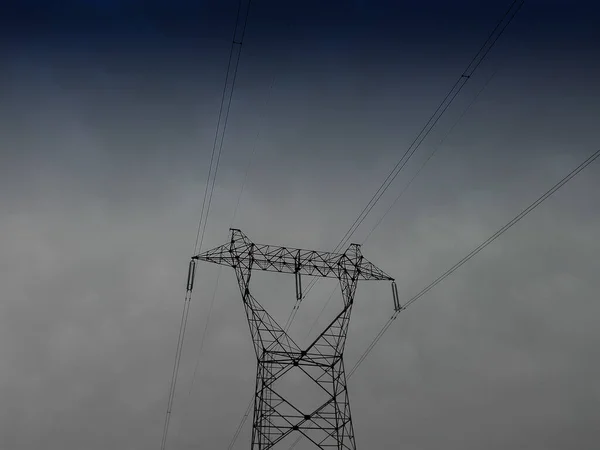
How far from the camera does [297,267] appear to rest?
30516 millimetres

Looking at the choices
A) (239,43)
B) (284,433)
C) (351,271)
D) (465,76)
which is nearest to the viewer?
(465,76)

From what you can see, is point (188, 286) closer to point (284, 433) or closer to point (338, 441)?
point (284, 433)

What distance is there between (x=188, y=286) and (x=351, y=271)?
34.7 feet

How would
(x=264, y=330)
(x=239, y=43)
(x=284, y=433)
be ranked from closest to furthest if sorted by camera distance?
(x=239, y=43) < (x=284, y=433) < (x=264, y=330)

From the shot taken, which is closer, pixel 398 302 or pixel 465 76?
pixel 465 76

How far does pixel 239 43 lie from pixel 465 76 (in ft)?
31.3

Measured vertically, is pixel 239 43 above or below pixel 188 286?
above

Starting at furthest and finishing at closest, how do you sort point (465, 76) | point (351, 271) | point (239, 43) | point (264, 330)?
point (351, 271) → point (264, 330) → point (239, 43) → point (465, 76)

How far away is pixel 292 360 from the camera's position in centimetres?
2939

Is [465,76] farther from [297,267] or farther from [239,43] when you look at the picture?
[297,267]

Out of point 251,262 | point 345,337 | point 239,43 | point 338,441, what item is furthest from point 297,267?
point 239,43

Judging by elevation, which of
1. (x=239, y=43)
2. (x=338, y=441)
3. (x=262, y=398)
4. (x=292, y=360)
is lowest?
(x=338, y=441)

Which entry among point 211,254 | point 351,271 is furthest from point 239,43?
point 351,271

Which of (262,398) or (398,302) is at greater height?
(398,302)
